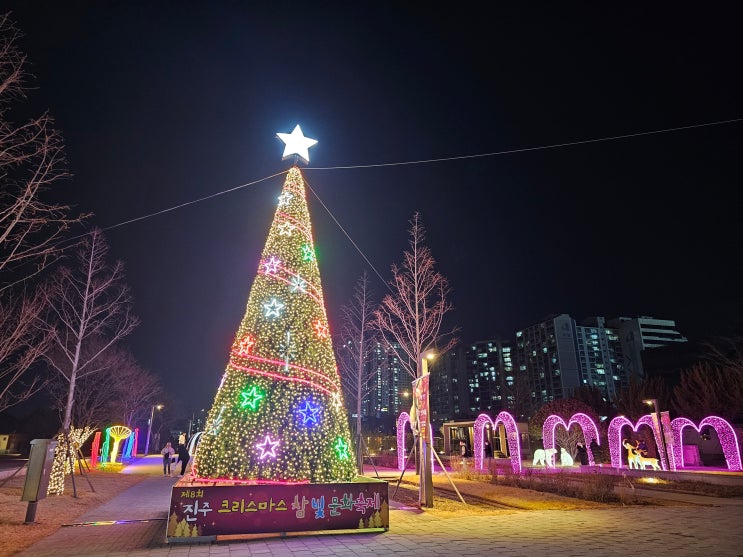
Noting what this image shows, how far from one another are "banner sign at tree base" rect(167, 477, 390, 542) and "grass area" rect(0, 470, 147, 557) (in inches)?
56.3

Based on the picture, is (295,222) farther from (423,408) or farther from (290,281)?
(423,408)

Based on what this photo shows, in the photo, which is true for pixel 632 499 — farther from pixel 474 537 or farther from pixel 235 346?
pixel 235 346

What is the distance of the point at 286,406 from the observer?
8.01m

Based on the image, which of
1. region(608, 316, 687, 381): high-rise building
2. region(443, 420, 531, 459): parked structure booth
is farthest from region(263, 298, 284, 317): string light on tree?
region(608, 316, 687, 381): high-rise building

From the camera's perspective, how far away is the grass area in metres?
6.99

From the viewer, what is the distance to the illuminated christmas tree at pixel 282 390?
766 centimetres

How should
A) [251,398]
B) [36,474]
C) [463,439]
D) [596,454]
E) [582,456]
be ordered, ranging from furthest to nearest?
[463,439] < [596,454] < [582,456] < [36,474] < [251,398]

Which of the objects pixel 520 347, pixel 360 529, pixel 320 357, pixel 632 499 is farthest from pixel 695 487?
pixel 520 347

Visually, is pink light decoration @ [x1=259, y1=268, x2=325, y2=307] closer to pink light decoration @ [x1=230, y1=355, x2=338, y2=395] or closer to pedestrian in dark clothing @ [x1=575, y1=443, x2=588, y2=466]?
pink light decoration @ [x1=230, y1=355, x2=338, y2=395]

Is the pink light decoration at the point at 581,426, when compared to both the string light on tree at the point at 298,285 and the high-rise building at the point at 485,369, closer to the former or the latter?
the string light on tree at the point at 298,285

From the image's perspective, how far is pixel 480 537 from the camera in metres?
6.92

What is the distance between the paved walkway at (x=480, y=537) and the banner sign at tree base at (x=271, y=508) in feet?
0.66

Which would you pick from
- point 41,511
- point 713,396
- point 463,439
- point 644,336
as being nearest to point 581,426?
point 713,396

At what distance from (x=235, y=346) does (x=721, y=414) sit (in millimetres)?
28728
